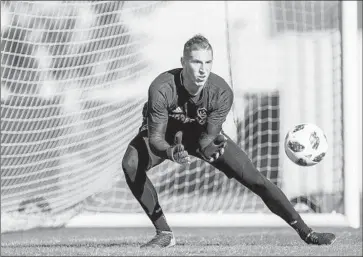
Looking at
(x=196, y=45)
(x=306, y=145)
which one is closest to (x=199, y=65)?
(x=196, y=45)

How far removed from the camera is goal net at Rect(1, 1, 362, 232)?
9.84 m

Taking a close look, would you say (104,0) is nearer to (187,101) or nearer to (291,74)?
(291,74)

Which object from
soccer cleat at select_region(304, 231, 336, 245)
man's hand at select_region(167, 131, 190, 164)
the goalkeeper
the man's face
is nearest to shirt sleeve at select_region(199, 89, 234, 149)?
the goalkeeper

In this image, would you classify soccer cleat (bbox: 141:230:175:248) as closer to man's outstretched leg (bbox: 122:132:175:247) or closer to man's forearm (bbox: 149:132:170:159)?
man's outstretched leg (bbox: 122:132:175:247)

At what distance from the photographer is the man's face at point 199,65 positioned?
6555 mm

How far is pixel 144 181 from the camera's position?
7059 mm

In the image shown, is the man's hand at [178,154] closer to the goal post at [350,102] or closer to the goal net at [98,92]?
the goal net at [98,92]

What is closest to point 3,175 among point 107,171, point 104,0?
point 107,171

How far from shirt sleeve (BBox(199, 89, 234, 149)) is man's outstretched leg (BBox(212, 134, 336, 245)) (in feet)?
0.85

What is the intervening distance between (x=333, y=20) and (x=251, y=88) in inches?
68.0

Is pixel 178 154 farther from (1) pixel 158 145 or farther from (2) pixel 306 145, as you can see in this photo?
(2) pixel 306 145

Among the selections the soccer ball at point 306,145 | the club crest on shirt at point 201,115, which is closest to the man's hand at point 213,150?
the club crest on shirt at point 201,115

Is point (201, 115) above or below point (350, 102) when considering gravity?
above

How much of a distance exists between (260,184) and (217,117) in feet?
1.99
